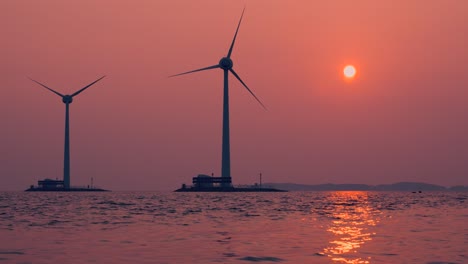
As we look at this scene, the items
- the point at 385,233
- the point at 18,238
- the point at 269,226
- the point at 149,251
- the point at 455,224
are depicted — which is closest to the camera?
the point at 149,251

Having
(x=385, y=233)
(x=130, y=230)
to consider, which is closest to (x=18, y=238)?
(x=130, y=230)

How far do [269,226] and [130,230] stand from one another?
1345 cm

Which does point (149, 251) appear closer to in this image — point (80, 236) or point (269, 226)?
point (80, 236)

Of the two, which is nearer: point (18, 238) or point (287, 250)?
point (287, 250)

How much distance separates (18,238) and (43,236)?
2325 millimetres

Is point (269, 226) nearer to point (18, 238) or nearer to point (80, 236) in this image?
point (80, 236)

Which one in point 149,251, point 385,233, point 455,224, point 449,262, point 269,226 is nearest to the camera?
point 449,262

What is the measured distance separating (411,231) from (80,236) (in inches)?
1072

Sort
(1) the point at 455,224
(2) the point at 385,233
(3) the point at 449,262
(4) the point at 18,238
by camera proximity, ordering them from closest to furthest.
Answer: (3) the point at 449,262 → (4) the point at 18,238 → (2) the point at 385,233 → (1) the point at 455,224

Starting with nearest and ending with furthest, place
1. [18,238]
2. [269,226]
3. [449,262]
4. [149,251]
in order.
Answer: [449,262], [149,251], [18,238], [269,226]

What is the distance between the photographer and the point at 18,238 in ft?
175

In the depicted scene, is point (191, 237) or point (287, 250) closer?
point (287, 250)

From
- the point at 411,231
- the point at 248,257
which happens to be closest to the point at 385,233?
the point at 411,231

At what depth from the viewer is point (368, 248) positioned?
4712 cm
